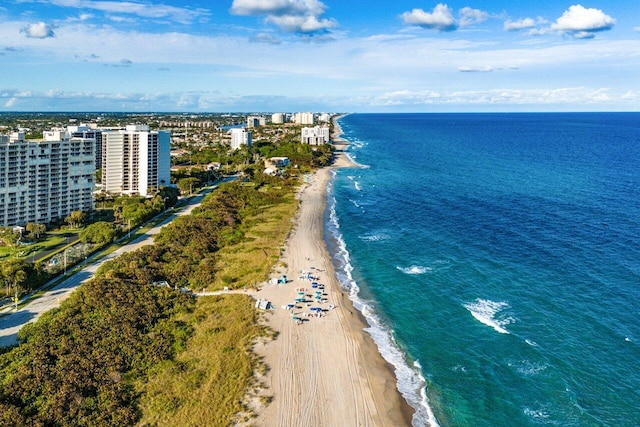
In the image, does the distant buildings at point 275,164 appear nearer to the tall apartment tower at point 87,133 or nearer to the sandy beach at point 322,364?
the tall apartment tower at point 87,133

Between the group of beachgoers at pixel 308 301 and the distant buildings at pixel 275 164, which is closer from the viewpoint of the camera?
the group of beachgoers at pixel 308 301

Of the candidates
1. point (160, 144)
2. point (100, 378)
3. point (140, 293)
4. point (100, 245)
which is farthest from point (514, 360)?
point (160, 144)

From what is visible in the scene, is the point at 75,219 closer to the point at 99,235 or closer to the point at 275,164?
the point at 99,235

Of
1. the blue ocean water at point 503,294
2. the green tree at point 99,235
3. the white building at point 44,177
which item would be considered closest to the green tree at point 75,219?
the white building at point 44,177

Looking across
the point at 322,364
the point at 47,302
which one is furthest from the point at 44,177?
the point at 322,364

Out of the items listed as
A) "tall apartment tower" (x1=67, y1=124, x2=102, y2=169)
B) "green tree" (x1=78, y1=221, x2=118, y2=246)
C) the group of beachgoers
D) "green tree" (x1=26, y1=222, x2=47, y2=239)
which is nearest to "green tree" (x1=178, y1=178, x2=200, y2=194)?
"tall apartment tower" (x1=67, y1=124, x2=102, y2=169)

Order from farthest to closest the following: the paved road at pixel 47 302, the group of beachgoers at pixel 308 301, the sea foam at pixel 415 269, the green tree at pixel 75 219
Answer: the green tree at pixel 75 219 < the sea foam at pixel 415 269 < the group of beachgoers at pixel 308 301 < the paved road at pixel 47 302

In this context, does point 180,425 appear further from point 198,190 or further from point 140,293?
point 198,190
